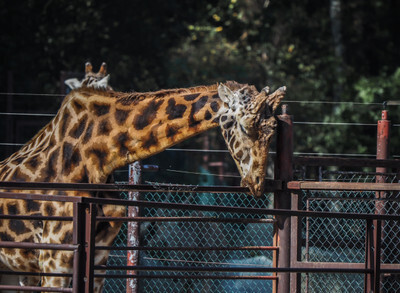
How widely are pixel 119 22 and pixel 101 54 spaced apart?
108 centimetres

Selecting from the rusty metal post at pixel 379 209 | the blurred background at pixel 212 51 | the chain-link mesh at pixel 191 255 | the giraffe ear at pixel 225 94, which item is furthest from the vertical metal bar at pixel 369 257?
the blurred background at pixel 212 51

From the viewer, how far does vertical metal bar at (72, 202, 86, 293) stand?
3.81m

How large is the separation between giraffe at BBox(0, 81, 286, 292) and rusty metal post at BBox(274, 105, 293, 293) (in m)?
0.33

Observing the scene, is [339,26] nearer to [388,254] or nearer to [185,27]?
[185,27]

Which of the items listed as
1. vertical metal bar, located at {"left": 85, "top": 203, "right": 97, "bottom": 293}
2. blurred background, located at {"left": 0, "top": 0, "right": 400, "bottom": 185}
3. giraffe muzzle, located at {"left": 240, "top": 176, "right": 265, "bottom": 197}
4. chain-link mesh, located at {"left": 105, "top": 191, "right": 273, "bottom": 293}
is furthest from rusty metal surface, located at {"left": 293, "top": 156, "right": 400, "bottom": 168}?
blurred background, located at {"left": 0, "top": 0, "right": 400, "bottom": 185}

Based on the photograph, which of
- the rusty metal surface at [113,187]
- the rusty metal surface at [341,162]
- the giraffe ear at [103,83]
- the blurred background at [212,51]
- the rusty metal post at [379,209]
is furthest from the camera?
the blurred background at [212,51]

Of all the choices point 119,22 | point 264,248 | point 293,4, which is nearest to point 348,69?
point 293,4

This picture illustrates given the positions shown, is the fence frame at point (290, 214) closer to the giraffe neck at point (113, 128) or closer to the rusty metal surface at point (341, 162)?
the rusty metal surface at point (341, 162)

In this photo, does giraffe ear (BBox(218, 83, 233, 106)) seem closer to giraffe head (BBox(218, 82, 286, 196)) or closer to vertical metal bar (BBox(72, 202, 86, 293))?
giraffe head (BBox(218, 82, 286, 196))

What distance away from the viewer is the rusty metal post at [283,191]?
5.54 meters

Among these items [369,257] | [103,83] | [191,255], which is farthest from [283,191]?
[191,255]

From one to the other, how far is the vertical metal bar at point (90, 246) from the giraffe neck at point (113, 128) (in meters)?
1.47

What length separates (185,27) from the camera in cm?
1878

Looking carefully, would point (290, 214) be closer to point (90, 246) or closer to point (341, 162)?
point (90, 246)
